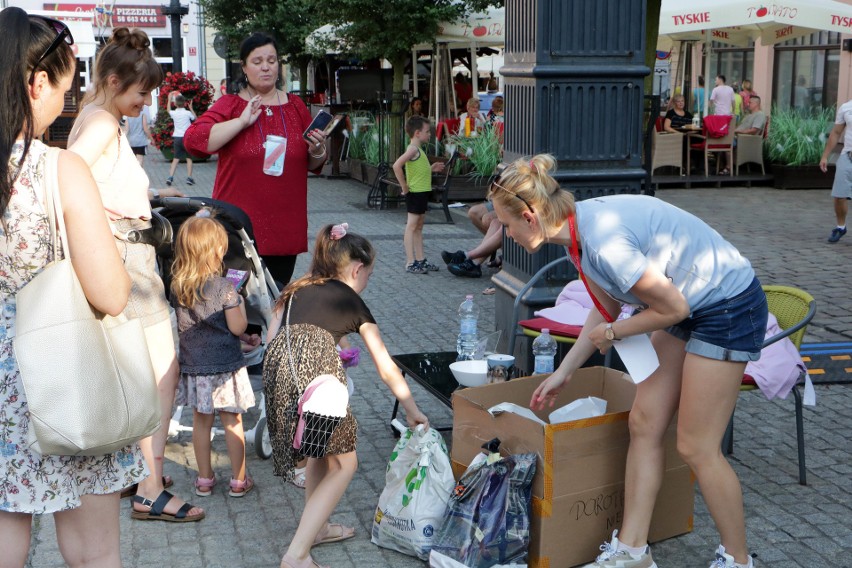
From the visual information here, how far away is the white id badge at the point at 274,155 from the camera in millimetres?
5188

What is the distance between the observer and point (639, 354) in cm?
344

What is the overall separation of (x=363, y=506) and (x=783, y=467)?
2023 mm

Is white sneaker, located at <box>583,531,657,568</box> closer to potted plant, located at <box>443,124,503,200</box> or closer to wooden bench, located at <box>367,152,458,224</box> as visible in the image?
wooden bench, located at <box>367,152,458,224</box>

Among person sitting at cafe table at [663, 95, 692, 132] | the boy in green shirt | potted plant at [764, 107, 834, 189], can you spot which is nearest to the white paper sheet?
the boy in green shirt

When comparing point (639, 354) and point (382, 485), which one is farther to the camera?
point (382, 485)

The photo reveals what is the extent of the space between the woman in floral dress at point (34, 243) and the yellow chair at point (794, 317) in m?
2.99

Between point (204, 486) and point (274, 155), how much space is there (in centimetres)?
171

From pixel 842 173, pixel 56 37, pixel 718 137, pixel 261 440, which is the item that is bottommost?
pixel 261 440

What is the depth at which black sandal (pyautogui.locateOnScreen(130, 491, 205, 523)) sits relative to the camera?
13.9ft

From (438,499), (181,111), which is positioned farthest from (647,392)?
(181,111)

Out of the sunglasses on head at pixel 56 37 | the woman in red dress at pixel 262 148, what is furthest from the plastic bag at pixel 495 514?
the woman in red dress at pixel 262 148

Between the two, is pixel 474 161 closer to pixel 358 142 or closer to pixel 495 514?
pixel 358 142

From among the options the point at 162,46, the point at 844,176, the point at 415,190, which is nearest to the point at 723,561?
the point at 415,190

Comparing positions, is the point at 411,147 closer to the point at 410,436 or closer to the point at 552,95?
the point at 552,95
